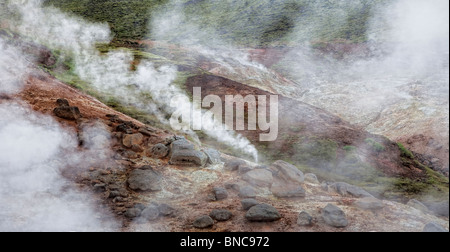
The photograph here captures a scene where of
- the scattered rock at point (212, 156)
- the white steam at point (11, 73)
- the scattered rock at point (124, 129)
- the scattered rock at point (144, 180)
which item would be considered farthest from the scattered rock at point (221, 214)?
the white steam at point (11, 73)

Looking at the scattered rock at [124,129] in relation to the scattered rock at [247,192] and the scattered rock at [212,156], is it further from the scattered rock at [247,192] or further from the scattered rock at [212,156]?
the scattered rock at [247,192]

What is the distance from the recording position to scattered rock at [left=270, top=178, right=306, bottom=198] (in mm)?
5543

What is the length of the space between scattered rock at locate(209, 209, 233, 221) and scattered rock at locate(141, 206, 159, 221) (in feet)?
3.08

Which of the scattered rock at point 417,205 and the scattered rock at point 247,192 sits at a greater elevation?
the scattered rock at point 417,205

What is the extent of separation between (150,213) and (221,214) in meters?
1.22

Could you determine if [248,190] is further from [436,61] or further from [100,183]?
[436,61]

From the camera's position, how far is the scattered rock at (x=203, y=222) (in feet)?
14.9

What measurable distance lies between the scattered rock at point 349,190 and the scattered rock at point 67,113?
6.78 meters

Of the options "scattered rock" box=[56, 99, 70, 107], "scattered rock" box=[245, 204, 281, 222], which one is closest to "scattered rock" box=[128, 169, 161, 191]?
"scattered rock" box=[245, 204, 281, 222]

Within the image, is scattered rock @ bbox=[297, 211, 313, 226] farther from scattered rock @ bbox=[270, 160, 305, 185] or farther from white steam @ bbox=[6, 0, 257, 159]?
white steam @ bbox=[6, 0, 257, 159]

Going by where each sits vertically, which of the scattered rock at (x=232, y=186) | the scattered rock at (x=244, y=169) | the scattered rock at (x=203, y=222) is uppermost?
the scattered rock at (x=244, y=169)

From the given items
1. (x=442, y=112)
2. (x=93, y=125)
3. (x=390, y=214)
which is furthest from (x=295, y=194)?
(x=93, y=125)

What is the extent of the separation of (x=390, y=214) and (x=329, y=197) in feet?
5.16
